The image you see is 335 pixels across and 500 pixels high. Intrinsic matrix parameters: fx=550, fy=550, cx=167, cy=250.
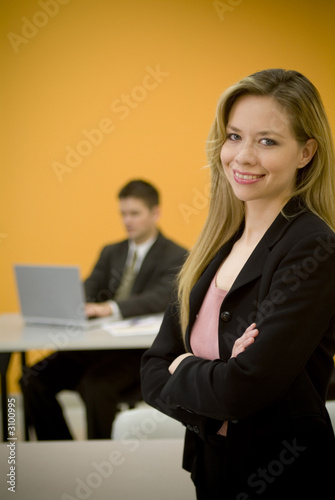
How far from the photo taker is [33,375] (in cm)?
323

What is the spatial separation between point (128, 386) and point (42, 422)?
533 millimetres

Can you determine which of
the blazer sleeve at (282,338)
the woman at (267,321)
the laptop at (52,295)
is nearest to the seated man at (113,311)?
the laptop at (52,295)

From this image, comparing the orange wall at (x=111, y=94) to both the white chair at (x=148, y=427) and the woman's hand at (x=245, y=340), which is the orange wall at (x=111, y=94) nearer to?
the white chair at (x=148, y=427)

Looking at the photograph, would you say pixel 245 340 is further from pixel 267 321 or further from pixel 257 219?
pixel 257 219

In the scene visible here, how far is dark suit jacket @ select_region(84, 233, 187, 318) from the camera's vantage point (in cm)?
331

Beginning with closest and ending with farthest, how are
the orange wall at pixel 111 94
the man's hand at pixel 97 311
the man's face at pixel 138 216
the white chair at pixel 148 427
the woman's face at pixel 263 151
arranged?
1. the woman's face at pixel 263 151
2. the white chair at pixel 148 427
3. the man's hand at pixel 97 311
4. the man's face at pixel 138 216
5. the orange wall at pixel 111 94

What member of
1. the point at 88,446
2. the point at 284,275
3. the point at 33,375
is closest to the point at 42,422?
the point at 33,375

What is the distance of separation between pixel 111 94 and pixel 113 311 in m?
2.00

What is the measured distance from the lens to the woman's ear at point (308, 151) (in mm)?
1186

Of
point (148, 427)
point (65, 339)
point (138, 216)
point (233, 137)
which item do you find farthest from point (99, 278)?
point (233, 137)

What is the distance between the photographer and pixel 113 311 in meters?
3.32

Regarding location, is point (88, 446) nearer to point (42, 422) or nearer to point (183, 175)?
point (42, 422)

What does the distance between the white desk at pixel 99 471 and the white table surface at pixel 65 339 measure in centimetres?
130

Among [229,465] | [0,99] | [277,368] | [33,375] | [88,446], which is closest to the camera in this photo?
[277,368]
